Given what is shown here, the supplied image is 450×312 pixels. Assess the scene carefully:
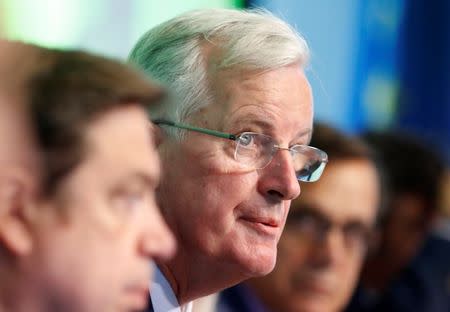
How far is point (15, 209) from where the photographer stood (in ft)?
5.47

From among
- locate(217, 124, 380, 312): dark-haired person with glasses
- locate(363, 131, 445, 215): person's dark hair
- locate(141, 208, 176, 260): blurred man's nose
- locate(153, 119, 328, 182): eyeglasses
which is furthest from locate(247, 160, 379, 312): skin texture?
locate(141, 208, 176, 260): blurred man's nose

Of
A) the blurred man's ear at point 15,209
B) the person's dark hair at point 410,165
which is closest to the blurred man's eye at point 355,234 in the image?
the person's dark hair at point 410,165

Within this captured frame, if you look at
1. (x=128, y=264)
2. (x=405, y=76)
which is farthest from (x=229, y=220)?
(x=405, y=76)

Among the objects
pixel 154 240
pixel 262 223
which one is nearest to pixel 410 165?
pixel 262 223

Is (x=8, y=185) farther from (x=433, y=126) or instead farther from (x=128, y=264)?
(x=433, y=126)

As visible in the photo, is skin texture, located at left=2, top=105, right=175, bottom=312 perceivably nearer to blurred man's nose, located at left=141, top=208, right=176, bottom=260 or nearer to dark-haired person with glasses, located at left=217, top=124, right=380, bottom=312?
→ blurred man's nose, located at left=141, top=208, right=176, bottom=260

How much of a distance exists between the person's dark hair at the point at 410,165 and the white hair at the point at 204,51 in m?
2.60

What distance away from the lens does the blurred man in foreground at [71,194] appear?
1.67 m

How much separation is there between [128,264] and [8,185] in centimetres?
23

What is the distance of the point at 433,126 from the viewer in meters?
6.98

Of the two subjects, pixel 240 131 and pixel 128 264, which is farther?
pixel 240 131

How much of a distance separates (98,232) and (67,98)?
213 millimetres

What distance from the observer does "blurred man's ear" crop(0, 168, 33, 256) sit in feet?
5.41

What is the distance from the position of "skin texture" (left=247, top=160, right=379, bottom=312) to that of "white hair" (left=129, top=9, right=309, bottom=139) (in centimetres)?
120
